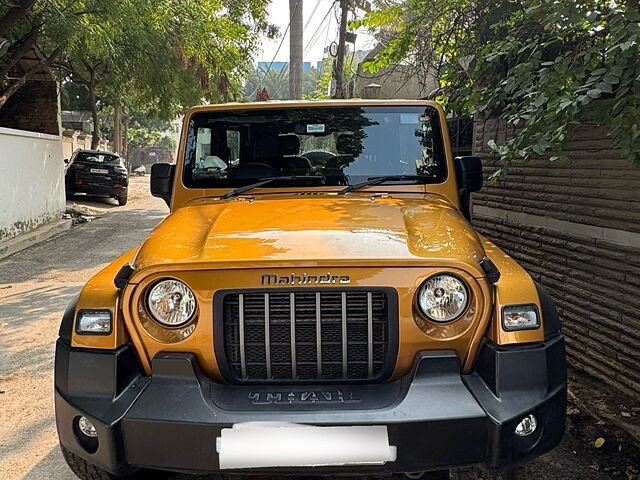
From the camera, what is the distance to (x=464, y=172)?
3.71 meters

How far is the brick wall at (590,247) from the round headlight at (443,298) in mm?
1951

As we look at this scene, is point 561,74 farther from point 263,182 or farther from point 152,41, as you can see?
point 152,41

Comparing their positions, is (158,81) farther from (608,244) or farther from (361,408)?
(361,408)

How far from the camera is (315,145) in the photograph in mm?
3838

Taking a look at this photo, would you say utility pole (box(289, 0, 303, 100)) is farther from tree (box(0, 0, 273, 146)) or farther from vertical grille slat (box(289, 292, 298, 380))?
vertical grille slat (box(289, 292, 298, 380))

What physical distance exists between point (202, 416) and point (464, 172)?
2.22 metres

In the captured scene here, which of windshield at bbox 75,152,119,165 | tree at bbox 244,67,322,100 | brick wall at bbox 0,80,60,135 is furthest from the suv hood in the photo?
windshield at bbox 75,152,119,165

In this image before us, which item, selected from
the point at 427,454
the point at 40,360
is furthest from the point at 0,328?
the point at 427,454

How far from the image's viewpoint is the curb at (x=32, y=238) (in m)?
10.0

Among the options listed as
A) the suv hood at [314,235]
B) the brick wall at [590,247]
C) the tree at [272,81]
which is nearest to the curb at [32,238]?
the tree at [272,81]

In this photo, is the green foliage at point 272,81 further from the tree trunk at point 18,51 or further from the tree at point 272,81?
the tree trunk at point 18,51

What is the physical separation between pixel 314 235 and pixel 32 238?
32.2ft

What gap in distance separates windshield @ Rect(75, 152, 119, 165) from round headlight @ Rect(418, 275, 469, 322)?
1727 cm

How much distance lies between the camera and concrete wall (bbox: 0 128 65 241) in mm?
10461
